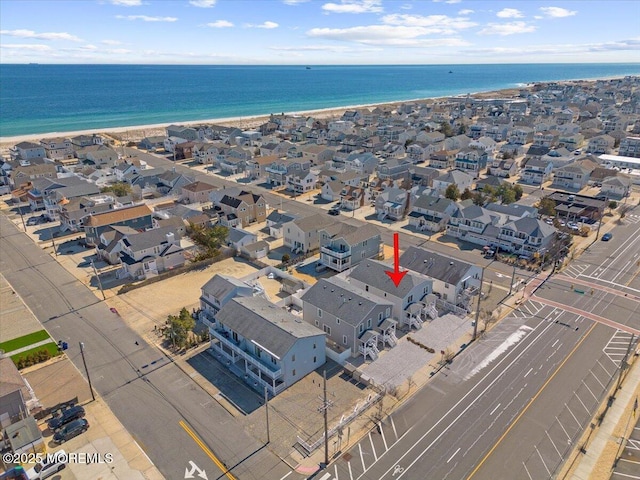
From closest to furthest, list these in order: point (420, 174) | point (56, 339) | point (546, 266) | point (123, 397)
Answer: point (123, 397) < point (56, 339) < point (546, 266) < point (420, 174)

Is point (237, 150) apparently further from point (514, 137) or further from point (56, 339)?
point (514, 137)

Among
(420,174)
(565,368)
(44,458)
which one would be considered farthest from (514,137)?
(44,458)

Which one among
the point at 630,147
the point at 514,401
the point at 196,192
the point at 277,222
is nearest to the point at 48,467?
the point at 514,401

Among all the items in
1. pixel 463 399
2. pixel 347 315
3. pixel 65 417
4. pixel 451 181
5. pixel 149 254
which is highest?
pixel 451 181

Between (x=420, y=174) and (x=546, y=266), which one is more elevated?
(x=420, y=174)

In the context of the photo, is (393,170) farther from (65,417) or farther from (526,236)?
(65,417)

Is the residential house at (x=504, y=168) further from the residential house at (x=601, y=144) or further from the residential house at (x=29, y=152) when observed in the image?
the residential house at (x=29, y=152)
